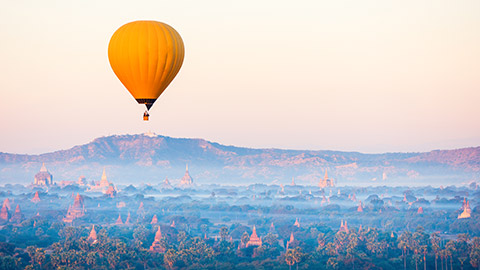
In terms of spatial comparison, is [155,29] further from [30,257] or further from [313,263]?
[30,257]

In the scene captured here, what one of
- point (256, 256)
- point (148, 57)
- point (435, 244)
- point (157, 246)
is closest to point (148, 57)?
point (148, 57)

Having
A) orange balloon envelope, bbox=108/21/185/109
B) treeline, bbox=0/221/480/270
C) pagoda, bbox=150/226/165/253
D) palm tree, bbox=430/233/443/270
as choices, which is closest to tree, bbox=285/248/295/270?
treeline, bbox=0/221/480/270

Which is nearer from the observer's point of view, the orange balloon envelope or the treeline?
the orange balloon envelope

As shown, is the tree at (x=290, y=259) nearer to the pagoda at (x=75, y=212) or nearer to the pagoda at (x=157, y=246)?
A: the pagoda at (x=157, y=246)

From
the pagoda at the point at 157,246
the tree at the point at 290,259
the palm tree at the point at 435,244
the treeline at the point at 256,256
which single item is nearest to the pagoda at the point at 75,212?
the pagoda at the point at 157,246

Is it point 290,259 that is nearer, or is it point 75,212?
point 290,259

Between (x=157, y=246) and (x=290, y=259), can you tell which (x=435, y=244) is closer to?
(x=290, y=259)

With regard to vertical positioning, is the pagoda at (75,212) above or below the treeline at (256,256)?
above

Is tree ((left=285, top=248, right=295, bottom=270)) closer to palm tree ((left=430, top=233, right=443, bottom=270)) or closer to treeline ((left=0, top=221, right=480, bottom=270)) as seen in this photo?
treeline ((left=0, top=221, right=480, bottom=270))
